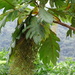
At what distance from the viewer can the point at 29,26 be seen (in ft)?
4.08

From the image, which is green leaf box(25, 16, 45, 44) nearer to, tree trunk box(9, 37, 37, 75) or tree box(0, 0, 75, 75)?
tree box(0, 0, 75, 75)

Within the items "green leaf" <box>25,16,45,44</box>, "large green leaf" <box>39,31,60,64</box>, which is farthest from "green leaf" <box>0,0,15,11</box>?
"large green leaf" <box>39,31,60,64</box>

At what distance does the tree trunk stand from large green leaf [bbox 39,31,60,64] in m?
0.15

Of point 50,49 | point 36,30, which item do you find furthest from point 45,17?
point 50,49

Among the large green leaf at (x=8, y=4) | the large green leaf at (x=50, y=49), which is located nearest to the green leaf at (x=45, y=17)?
the large green leaf at (x=8, y=4)

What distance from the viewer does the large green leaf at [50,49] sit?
5.11 feet

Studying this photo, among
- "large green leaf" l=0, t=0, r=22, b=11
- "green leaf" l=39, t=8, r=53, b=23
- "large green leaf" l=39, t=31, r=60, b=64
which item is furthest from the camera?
"large green leaf" l=39, t=31, r=60, b=64

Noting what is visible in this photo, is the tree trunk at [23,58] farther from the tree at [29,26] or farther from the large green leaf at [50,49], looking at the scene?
the large green leaf at [50,49]

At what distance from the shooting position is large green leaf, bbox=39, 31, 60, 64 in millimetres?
1558

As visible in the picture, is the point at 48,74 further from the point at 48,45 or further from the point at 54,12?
the point at 54,12

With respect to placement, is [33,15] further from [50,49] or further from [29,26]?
[50,49]

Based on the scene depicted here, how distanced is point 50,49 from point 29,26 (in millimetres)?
409

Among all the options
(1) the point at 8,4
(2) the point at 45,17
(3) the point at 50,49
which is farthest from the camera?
(3) the point at 50,49

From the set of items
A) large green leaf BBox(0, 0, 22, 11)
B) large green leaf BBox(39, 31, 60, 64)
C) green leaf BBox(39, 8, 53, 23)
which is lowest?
large green leaf BBox(39, 31, 60, 64)
